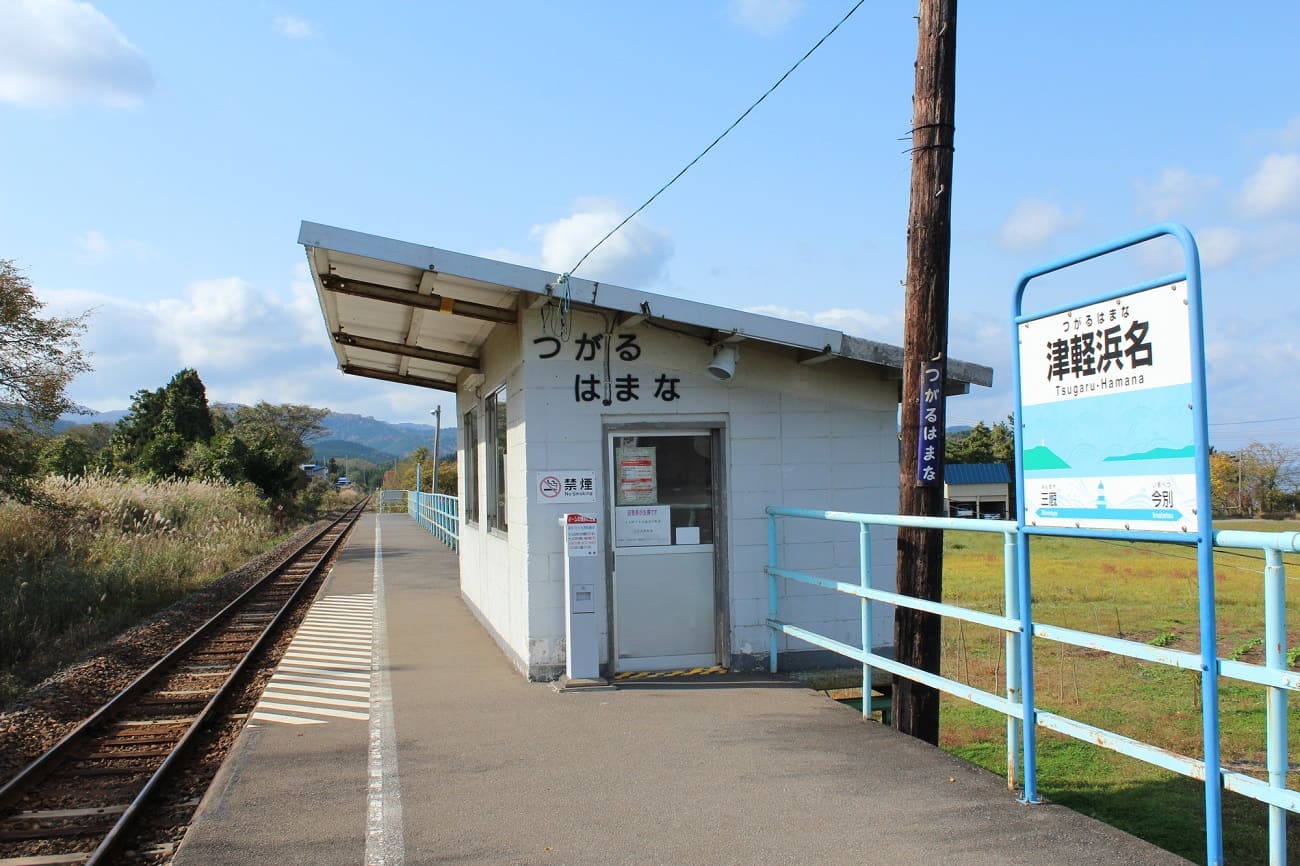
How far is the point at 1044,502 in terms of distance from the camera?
4.64m

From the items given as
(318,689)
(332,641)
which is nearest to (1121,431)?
(318,689)

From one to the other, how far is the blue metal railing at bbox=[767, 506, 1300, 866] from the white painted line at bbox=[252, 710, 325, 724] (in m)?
3.67

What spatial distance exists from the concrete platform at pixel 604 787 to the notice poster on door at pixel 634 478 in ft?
5.30

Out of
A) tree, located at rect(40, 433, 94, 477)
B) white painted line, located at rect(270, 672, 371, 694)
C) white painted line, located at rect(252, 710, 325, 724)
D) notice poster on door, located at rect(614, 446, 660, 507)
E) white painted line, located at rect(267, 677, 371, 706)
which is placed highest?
tree, located at rect(40, 433, 94, 477)

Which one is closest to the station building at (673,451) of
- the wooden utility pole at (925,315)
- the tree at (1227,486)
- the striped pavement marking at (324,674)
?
the striped pavement marking at (324,674)

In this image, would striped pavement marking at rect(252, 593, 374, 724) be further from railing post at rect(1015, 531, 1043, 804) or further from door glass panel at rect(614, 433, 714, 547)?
railing post at rect(1015, 531, 1043, 804)

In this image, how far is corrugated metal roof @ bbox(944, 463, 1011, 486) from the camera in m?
71.8

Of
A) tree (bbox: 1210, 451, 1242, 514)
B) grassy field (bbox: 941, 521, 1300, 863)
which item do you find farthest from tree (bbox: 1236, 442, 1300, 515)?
grassy field (bbox: 941, 521, 1300, 863)

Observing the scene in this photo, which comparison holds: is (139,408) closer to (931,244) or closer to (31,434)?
(31,434)

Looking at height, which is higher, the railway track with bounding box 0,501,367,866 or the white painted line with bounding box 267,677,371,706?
the white painted line with bounding box 267,677,371,706

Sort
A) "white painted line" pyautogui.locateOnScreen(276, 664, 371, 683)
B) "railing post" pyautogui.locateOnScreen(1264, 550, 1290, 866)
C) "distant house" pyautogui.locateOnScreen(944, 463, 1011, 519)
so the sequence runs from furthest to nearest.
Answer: "distant house" pyautogui.locateOnScreen(944, 463, 1011, 519)
"white painted line" pyautogui.locateOnScreen(276, 664, 371, 683)
"railing post" pyautogui.locateOnScreen(1264, 550, 1290, 866)

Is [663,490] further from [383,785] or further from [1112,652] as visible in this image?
[1112,652]

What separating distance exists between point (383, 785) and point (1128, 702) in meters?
11.1

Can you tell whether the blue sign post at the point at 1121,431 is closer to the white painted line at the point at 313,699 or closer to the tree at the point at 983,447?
the white painted line at the point at 313,699
